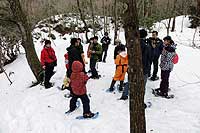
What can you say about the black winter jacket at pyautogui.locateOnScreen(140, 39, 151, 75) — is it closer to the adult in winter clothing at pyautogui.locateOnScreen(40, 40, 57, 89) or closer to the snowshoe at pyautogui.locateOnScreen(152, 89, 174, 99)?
the snowshoe at pyautogui.locateOnScreen(152, 89, 174, 99)

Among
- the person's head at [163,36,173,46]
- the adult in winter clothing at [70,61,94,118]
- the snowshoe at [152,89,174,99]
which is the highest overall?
the person's head at [163,36,173,46]

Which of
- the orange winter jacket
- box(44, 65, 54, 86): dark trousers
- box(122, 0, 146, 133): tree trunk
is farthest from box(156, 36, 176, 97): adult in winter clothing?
box(44, 65, 54, 86): dark trousers

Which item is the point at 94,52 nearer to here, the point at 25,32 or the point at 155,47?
the point at 155,47

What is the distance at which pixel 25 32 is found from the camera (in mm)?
11914

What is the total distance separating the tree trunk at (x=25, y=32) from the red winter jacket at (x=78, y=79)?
177 inches

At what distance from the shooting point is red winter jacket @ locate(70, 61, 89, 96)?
7941 millimetres

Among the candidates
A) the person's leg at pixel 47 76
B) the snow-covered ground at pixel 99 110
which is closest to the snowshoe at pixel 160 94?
the snow-covered ground at pixel 99 110

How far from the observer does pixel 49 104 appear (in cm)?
971

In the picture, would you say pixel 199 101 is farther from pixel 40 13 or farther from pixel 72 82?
pixel 40 13

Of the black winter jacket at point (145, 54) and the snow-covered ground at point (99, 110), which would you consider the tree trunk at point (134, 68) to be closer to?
the snow-covered ground at point (99, 110)

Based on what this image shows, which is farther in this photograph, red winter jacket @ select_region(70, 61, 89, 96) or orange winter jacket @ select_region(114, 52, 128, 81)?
orange winter jacket @ select_region(114, 52, 128, 81)

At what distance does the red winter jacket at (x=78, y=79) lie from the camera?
7941mm

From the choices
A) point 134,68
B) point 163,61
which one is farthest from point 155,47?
point 134,68

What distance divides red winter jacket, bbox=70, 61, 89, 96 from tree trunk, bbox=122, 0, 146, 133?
231 cm
